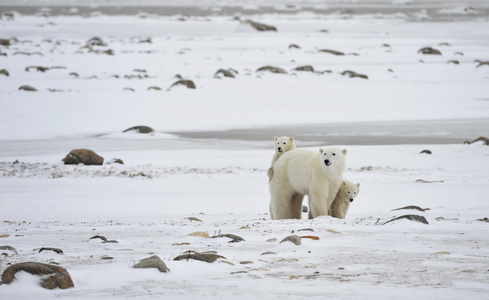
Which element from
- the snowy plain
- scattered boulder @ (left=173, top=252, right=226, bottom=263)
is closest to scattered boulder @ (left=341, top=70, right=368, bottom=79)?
the snowy plain

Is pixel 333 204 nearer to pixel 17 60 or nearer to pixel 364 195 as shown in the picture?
pixel 364 195

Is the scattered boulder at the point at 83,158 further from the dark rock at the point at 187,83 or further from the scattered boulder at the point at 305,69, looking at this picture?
the scattered boulder at the point at 305,69

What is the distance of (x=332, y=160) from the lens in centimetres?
780

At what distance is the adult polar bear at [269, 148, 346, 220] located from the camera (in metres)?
7.93

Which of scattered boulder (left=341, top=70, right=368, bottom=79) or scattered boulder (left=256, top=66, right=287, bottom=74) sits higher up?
scattered boulder (left=256, top=66, right=287, bottom=74)

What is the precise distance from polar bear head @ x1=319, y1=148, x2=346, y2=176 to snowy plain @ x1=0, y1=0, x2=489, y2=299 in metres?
0.55

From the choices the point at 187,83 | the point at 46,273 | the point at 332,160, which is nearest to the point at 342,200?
the point at 332,160

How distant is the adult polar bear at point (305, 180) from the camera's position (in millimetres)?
7926

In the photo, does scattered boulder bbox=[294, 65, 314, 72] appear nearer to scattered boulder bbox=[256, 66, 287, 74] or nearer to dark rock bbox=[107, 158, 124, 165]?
scattered boulder bbox=[256, 66, 287, 74]

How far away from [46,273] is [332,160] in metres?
3.78

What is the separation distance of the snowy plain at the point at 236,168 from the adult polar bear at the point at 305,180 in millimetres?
355

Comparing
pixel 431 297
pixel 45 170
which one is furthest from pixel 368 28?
pixel 431 297

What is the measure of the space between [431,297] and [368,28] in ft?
153

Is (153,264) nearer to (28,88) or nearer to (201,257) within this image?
(201,257)
